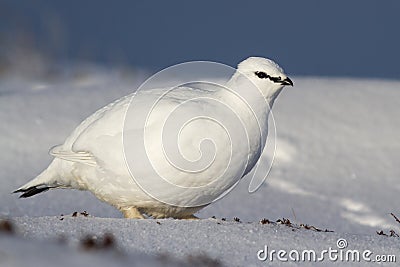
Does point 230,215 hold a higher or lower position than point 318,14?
lower

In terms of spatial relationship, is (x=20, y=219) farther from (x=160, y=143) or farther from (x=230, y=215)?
(x=230, y=215)

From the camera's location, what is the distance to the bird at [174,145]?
138 inches

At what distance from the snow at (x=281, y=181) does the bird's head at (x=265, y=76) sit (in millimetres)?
537

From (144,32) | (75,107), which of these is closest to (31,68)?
(75,107)

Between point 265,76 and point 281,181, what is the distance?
8.93ft

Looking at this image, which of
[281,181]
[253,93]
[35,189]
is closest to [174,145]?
[253,93]

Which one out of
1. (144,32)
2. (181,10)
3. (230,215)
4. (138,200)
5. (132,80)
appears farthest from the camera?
(181,10)

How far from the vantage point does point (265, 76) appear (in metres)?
3.74

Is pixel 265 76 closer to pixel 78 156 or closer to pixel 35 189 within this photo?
pixel 78 156

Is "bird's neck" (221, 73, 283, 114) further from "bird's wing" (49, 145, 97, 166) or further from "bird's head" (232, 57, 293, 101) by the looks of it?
"bird's wing" (49, 145, 97, 166)

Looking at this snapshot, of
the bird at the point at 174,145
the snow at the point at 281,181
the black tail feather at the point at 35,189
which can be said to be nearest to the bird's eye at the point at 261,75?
the bird at the point at 174,145

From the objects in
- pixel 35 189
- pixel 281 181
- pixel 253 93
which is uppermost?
pixel 281 181

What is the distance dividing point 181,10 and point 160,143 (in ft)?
55.7

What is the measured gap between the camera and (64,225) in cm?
344
